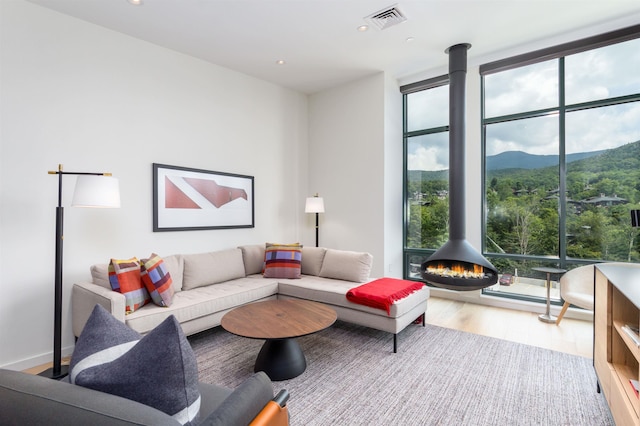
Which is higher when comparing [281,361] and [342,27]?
[342,27]

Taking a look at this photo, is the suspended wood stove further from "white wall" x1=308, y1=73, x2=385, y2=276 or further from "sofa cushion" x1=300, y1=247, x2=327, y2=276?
"sofa cushion" x1=300, y1=247, x2=327, y2=276

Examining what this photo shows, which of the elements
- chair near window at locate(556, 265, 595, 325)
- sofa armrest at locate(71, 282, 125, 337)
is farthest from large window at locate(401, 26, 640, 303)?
sofa armrest at locate(71, 282, 125, 337)

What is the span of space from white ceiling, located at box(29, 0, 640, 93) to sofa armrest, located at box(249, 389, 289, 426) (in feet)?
9.93

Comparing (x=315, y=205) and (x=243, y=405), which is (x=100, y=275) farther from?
(x=315, y=205)

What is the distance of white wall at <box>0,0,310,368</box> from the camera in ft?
8.52

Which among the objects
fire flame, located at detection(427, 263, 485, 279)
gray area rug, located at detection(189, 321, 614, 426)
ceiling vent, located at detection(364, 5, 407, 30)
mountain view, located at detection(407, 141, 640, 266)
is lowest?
gray area rug, located at detection(189, 321, 614, 426)

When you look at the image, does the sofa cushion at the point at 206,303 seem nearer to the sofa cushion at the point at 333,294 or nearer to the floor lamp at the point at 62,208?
the sofa cushion at the point at 333,294

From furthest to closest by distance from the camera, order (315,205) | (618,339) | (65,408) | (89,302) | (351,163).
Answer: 1. (351,163)
2. (315,205)
3. (89,302)
4. (618,339)
5. (65,408)

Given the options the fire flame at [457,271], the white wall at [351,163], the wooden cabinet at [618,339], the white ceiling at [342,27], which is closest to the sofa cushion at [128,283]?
the white ceiling at [342,27]

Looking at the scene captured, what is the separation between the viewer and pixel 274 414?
1.12 metres

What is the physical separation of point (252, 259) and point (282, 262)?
459 millimetres

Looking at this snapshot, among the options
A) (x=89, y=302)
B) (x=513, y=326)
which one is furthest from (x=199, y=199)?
(x=513, y=326)

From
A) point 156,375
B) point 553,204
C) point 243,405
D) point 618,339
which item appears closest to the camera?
point 156,375

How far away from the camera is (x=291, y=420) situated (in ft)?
6.20
